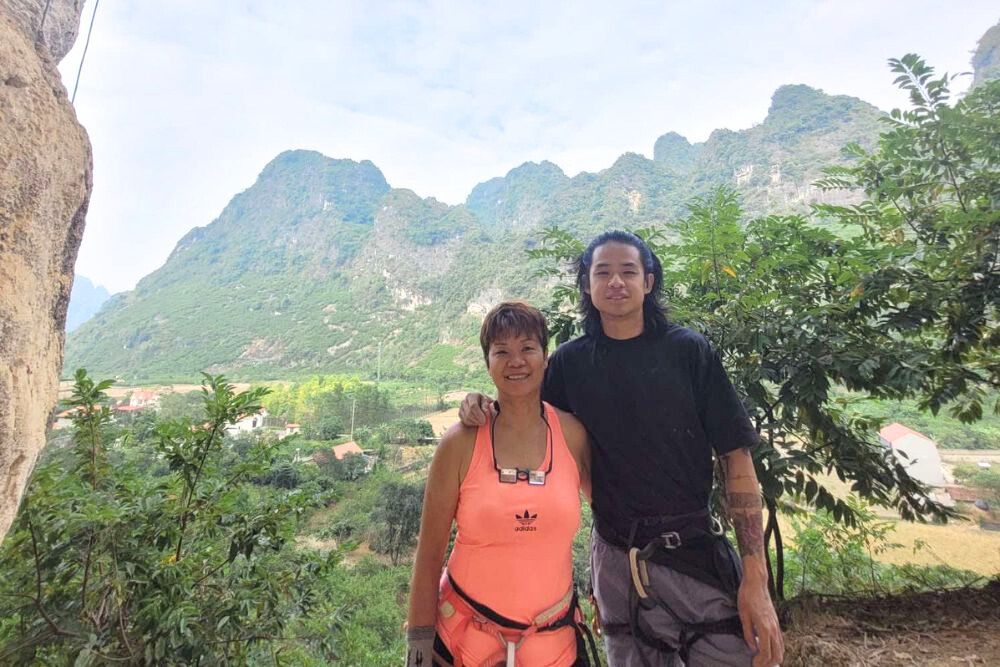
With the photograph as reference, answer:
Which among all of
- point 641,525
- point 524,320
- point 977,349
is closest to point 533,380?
point 524,320

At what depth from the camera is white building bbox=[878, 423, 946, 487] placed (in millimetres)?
2238

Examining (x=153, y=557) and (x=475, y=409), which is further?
(x=153, y=557)

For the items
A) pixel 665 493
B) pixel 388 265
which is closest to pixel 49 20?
pixel 665 493

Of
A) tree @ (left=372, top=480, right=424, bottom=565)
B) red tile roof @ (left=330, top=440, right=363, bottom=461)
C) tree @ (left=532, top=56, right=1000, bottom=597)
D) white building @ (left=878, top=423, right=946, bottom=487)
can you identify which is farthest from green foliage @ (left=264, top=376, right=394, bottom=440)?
tree @ (left=532, top=56, right=1000, bottom=597)

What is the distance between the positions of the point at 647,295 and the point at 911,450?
697 cm

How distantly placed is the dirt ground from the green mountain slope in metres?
45.9

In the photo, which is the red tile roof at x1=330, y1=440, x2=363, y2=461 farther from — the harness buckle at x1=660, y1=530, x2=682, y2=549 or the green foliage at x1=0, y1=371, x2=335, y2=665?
the harness buckle at x1=660, y1=530, x2=682, y2=549

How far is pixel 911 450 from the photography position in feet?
19.4

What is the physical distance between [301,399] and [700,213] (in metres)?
48.7

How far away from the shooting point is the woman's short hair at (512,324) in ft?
4.21

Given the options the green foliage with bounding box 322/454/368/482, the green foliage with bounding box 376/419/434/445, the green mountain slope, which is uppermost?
the green mountain slope

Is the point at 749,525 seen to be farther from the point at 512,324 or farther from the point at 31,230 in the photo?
the point at 31,230

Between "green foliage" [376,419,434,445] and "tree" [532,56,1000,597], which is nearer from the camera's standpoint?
"tree" [532,56,1000,597]

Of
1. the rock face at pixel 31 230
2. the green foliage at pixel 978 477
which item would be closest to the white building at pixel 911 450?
the green foliage at pixel 978 477
